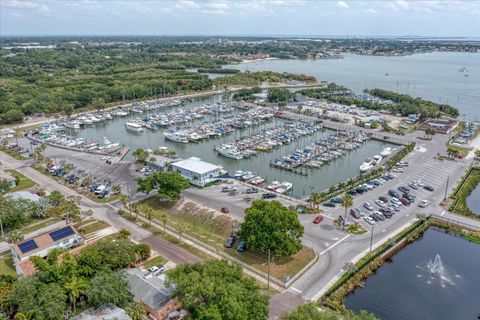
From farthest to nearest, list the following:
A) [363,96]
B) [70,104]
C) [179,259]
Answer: [363,96]
[70,104]
[179,259]

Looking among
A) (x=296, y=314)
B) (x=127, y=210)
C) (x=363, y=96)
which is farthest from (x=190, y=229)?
(x=363, y=96)

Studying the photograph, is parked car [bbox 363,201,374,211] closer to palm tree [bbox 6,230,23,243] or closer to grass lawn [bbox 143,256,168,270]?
grass lawn [bbox 143,256,168,270]

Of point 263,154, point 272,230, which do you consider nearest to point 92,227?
point 272,230

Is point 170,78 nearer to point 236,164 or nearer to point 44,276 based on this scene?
point 236,164

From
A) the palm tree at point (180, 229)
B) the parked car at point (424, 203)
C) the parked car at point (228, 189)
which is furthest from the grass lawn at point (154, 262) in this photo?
the parked car at point (424, 203)

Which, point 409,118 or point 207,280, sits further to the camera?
point 409,118

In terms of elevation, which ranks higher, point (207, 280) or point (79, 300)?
point (207, 280)

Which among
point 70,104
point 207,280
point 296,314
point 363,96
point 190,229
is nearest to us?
point 296,314

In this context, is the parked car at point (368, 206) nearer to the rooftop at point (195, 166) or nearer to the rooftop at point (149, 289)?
the rooftop at point (195, 166)
